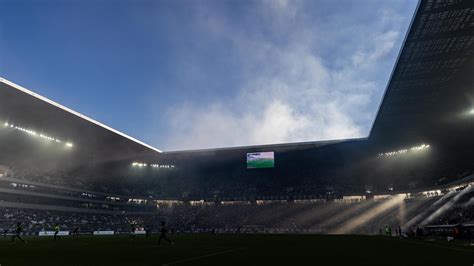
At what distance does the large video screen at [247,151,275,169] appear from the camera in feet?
240

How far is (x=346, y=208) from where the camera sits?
68625mm

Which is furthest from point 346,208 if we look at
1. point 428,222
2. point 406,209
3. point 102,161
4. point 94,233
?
point 102,161

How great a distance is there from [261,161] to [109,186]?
120 feet

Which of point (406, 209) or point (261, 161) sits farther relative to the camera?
point (261, 161)

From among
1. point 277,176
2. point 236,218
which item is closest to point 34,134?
point 236,218

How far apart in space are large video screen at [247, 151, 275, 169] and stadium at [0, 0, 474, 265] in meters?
0.23

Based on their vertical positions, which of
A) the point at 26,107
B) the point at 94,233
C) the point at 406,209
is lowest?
the point at 94,233

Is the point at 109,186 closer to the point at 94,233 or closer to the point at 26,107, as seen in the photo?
the point at 94,233

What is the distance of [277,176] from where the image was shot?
283 feet

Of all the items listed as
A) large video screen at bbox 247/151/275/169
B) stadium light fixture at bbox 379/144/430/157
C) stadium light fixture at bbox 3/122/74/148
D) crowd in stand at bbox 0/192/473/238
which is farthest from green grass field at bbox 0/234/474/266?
large video screen at bbox 247/151/275/169

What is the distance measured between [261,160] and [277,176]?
1471 cm

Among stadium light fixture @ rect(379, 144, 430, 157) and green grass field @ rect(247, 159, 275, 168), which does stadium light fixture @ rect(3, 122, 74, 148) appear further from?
stadium light fixture @ rect(379, 144, 430, 157)

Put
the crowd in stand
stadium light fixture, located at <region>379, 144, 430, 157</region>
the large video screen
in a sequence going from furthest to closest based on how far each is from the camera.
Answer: the large video screen, stadium light fixture, located at <region>379, 144, 430, 157</region>, the crowd in stand

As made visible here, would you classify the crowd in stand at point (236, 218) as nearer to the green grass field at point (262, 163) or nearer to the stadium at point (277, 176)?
the stadium at point (277, 176)
